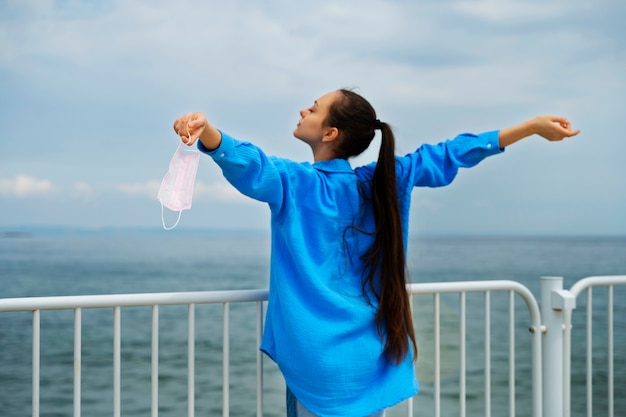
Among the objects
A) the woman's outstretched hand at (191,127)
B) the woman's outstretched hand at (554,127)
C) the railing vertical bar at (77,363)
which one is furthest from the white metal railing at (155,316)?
the woman's outstretched hand at (191,127)

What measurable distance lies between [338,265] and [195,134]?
536 mm

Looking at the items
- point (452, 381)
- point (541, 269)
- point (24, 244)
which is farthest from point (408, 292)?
point (24, 244)

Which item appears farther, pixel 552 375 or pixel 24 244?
pixel 24 244

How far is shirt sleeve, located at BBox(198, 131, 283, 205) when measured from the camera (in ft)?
5.28

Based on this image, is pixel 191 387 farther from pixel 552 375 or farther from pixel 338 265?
pixel 552 375

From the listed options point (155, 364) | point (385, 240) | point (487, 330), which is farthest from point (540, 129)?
point (155, 364)

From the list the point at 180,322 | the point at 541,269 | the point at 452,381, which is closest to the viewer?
the point at 452,381

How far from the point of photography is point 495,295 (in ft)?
61.8

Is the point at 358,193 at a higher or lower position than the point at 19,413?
higher

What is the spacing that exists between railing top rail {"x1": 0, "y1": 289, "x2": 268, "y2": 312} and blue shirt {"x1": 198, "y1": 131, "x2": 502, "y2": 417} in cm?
25

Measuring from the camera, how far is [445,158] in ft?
6.63

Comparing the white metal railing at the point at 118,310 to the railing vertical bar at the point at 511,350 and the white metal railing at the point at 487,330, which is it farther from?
the railing vertical bar at the point at 511,350

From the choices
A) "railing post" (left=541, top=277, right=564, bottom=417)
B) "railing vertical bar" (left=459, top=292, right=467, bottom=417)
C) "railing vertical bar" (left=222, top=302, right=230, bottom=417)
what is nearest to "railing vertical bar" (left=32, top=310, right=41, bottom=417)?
"railing vertical bar" (left=222, top=302, right=230, bottom=417)

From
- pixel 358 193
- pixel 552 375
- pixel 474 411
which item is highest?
pixel 358 193
